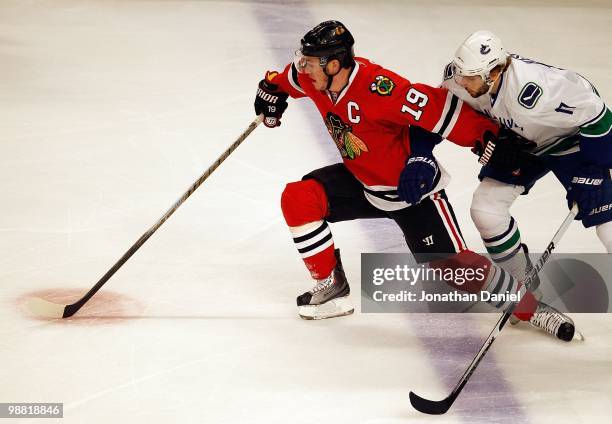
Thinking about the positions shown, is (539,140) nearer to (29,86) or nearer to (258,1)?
(29,86)

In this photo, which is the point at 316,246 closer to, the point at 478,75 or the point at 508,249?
the point at 508,249

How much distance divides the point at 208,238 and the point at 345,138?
37.6 inches

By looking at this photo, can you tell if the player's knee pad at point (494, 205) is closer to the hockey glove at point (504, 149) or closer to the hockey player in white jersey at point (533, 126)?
the hockey player in white jersey at point (533, 126)

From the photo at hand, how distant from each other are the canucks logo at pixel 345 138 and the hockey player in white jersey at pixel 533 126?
343mm

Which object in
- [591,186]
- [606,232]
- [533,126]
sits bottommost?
[606,232]

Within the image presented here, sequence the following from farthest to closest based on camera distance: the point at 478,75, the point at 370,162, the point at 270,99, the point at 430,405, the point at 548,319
→ the point at 270,99 < the point at 548,319 < the point at 370,162 < the point at 478,75 < the point at 430,405

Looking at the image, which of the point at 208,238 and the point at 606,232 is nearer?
the point at 606,232

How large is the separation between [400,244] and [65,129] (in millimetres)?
1846

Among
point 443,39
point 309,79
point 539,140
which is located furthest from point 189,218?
point 443,39

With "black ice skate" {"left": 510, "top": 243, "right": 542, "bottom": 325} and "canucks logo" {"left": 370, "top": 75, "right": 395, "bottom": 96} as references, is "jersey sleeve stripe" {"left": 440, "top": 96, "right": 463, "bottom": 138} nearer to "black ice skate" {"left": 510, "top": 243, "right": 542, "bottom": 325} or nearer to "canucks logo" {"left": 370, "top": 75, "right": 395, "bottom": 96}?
"canucks logo" {"left": 370, "top": 75, "right": 395, "bottom": 96}

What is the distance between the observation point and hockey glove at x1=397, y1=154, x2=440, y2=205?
11.3ft

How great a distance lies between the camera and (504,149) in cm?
344

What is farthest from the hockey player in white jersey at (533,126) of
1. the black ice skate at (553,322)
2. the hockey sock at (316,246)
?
the hockey sock at (316,246)

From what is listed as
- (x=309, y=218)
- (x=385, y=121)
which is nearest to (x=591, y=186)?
(x=385, y=121)
